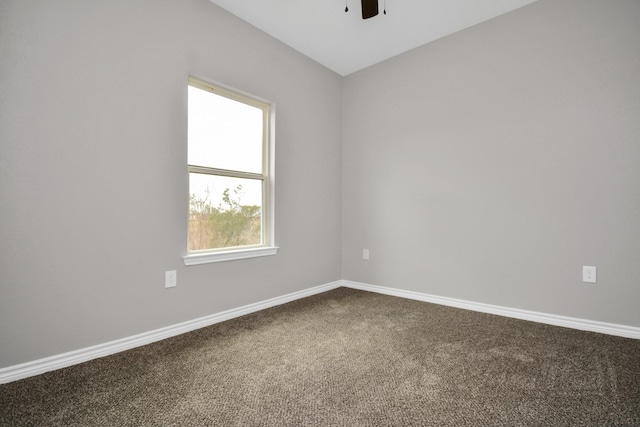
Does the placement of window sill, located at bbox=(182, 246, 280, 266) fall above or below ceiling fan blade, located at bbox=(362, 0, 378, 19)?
below

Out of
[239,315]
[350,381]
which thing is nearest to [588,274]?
[350,381]

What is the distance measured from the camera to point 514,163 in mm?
2709

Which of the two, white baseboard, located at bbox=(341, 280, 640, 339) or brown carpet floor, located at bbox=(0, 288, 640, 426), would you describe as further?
white baseboard, located at bbox=(341, 280, 640, 339)

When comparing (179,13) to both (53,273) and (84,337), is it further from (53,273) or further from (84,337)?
(84,337)

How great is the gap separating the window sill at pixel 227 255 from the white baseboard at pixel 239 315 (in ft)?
1.46

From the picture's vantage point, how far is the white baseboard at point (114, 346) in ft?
5.53

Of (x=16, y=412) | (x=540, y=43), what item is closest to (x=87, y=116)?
(x=16, y=412)

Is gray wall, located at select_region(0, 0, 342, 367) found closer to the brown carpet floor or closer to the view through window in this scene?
the view through window

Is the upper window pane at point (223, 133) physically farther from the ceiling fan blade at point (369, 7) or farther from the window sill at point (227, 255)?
the ceiling fan blade at point (369, 7)

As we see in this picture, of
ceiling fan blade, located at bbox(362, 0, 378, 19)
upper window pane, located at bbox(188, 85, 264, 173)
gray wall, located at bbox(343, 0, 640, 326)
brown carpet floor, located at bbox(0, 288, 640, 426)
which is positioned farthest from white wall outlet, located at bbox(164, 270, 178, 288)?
ceiling fan blade, located at bbox(362, 0, 378, 19)

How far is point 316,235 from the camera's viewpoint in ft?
11.7

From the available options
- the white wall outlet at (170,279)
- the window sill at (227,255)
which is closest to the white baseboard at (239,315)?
the white wall outlet at (170,279)

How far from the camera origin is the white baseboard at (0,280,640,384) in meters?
1.74

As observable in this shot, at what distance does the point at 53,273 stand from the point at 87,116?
0.94 meters
